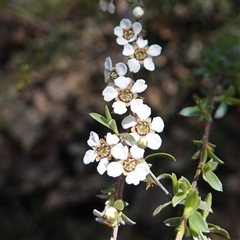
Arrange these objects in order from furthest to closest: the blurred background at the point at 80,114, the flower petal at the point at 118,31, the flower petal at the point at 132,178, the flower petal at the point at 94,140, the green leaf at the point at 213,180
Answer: the blurred background at the point at 80,114, the flower petal at the point at 118,31, the green leaf at the point at 213,180, the flower petal at the point at 94,140, the flower petal at the point at 132,178

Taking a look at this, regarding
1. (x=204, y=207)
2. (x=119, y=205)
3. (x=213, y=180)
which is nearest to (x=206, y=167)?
(x=213, y=180)

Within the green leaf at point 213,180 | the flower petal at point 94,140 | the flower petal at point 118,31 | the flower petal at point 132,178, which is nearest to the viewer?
the flower petal at point 132,178

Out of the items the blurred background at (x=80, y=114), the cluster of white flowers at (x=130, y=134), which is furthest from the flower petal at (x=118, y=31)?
the blurred background at (x=80, y=114)

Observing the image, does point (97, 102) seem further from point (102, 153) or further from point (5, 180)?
point (102, 153)

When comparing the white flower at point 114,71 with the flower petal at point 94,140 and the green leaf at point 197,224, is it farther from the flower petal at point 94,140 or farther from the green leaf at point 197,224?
the green leaf at point 197,224

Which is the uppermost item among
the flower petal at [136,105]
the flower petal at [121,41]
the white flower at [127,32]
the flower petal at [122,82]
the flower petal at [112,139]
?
the white flower at [127,32]

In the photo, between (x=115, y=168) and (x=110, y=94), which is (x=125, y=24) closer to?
(x=110, y=94)

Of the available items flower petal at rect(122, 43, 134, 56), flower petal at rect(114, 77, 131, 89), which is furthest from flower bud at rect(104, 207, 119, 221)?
flower petal at rect(122, 43, 134, 56)
